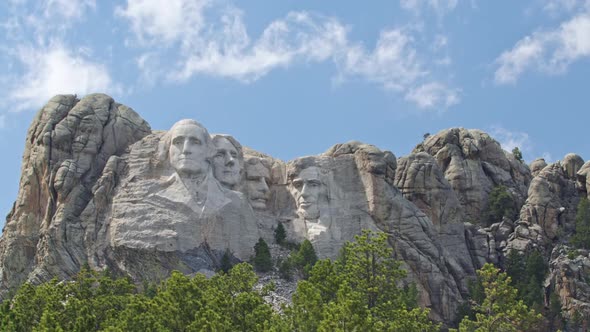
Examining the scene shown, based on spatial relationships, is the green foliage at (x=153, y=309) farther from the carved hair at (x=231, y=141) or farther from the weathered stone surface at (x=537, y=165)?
the weathered stone surface at (x=537, y=165)

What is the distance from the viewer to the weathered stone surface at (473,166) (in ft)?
318

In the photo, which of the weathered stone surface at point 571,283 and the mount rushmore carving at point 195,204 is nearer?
the mount rushmore carving at point 195,204

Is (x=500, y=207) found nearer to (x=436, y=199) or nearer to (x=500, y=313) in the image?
(x=436, y=199)

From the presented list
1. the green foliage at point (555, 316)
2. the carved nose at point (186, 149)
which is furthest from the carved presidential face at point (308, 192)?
the green foliage at point (555, 316)

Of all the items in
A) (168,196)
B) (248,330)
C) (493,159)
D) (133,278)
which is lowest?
(248,330)

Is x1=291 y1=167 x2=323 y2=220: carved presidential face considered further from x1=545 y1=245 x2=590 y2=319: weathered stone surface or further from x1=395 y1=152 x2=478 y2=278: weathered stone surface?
x1=545 y1=245 x2=590 y2=319: weathered stone surface

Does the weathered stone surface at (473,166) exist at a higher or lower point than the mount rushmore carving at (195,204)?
higher

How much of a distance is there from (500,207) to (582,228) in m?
5.69

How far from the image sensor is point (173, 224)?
266 ft

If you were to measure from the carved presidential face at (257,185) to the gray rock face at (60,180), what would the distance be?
21.7 feet

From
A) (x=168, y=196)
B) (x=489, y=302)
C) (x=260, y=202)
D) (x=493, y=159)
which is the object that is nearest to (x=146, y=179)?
(x=168, y=196)

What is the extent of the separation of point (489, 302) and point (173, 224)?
18.2 m

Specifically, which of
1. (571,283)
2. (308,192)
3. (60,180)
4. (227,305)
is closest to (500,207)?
(571,283)

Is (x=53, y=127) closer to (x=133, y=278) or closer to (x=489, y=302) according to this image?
(x=133, y=278)
